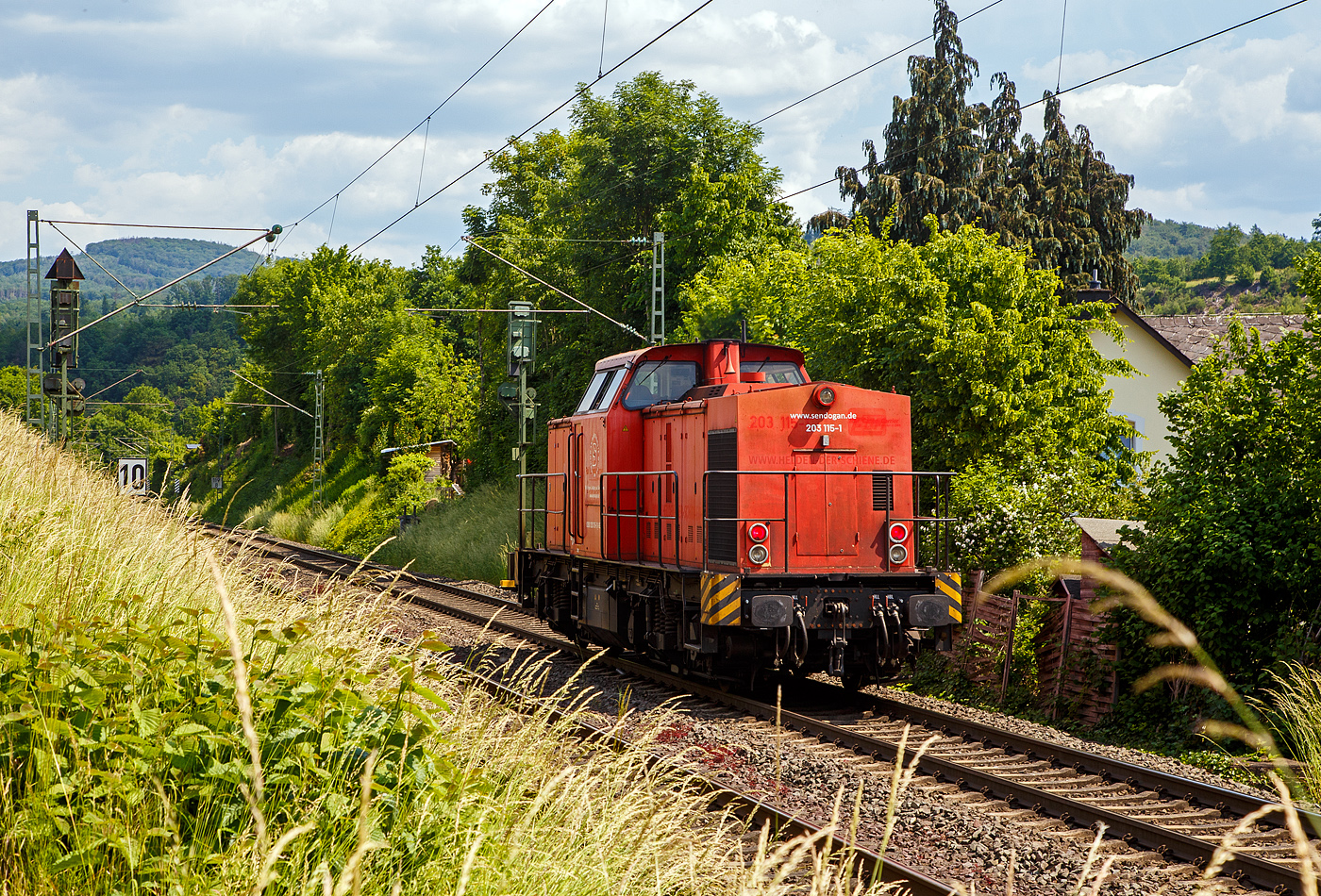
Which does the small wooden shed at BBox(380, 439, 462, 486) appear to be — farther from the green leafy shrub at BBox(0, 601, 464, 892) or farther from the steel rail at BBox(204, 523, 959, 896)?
the green leafy shrub at BBox(0, 601, 464, 892)

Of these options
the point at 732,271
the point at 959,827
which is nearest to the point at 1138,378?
the point at 732,271

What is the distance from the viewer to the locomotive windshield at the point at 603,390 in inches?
482

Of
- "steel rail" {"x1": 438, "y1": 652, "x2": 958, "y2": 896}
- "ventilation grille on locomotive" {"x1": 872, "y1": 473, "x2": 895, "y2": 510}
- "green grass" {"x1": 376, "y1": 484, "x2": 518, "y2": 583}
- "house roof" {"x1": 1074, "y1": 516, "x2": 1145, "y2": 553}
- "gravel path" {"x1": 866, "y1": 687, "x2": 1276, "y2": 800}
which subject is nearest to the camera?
"steel rail" {"x1": 438, "y1": 652, "x2": 958, "y2": 896}

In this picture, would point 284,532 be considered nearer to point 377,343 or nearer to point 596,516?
point 377,343

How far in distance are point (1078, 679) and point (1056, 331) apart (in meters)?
6.09

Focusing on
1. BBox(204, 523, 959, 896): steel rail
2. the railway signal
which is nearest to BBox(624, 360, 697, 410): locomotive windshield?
BBox(204, 523, 959, 896): steel rail

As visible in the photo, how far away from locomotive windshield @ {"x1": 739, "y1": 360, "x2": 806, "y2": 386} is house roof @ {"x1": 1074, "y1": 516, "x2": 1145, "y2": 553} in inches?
146

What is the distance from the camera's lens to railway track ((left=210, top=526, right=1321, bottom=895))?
609 cm

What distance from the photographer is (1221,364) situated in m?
10.9

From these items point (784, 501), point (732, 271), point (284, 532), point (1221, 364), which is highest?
point (732, 271)

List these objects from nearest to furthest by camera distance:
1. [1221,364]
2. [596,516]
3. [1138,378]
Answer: [1221,364] < [596,516] < [1138,378]

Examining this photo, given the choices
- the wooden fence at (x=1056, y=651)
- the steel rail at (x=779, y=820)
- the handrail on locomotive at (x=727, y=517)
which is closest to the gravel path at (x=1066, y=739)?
the wooden fence at (x=1056, y=651)

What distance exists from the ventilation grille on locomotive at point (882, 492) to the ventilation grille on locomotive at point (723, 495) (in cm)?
145

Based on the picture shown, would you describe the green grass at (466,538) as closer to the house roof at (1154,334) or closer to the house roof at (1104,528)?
the house roof at (1104,528)
